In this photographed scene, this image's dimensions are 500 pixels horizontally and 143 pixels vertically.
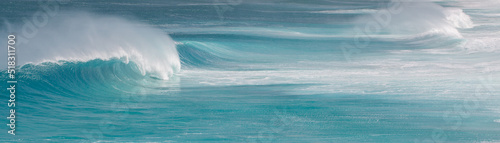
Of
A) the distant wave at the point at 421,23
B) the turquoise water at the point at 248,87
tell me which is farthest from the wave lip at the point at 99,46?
the distant wave at the point at 421,23

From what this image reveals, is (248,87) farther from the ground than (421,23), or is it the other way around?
(421,23)

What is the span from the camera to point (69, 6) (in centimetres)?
2711

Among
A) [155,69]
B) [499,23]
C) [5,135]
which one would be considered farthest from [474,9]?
[5,135]

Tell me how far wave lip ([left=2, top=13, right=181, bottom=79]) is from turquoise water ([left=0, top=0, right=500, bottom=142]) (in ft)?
0.07

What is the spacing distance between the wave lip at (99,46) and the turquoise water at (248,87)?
2 centimetres

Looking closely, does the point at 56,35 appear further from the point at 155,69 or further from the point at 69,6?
the point at 69,6

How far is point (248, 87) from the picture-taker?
911 cm

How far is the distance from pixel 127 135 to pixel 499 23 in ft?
51.4

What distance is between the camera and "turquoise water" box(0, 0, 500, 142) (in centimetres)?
678

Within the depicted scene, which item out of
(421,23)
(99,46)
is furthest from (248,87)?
(421,23)

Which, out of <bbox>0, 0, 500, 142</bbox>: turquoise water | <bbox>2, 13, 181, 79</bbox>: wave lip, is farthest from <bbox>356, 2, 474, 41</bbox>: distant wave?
<bbox>2, 13, 181, 79</bbox>: wave lip

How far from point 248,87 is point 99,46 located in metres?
2.31

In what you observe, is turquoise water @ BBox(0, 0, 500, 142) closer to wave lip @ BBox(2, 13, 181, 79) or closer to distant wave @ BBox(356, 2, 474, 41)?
wave lip @ BBox(2, 13, 181, 79)

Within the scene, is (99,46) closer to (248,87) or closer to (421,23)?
(248,87)
